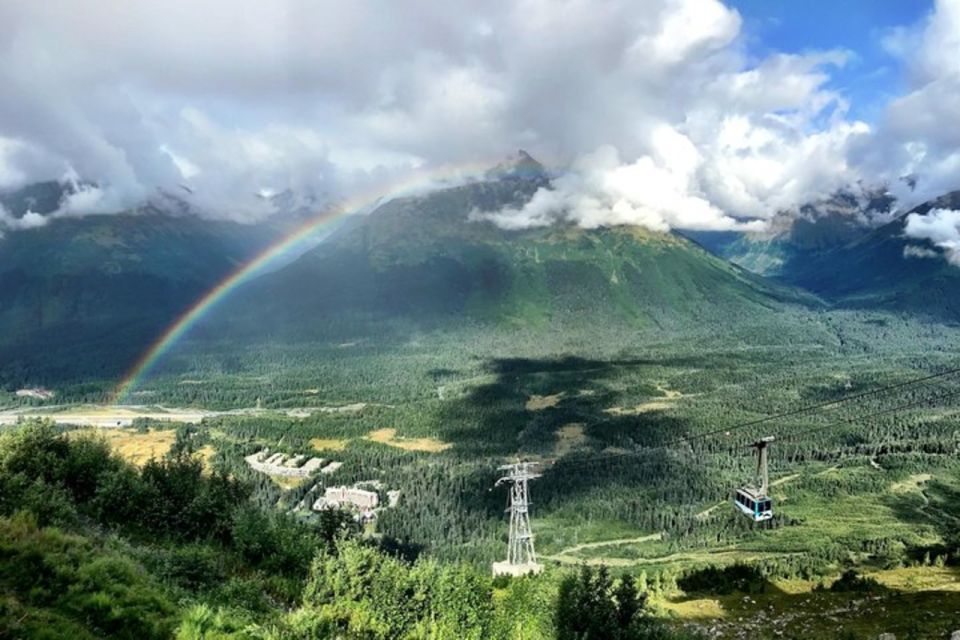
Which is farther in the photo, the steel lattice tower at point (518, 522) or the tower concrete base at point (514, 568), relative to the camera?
the tower concrete base at point (514, 568)

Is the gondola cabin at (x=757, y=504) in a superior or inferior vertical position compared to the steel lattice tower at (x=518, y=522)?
superior

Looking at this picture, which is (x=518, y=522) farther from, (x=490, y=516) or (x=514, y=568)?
(x=490, y=516)

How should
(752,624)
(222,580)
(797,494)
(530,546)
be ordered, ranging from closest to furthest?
(222,580), (752,624), (530,546), (797,494)

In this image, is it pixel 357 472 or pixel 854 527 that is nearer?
pixel 854 527

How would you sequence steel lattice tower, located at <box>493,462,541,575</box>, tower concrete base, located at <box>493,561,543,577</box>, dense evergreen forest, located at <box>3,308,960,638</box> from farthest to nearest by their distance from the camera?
1. tower concrete base, located at <box>493,561,543,577</box>
2. steel lattice tower, located at <box>493,462,541,575</box>
3. dense evergreen forest, located at <box>3,308,960,638</box>

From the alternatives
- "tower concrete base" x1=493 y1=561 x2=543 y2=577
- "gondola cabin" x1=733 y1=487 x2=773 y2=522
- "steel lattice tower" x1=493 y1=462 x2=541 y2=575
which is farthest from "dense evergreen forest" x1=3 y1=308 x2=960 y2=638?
"gondola cabin" x1=733 y1=487 x2=773 y2=522

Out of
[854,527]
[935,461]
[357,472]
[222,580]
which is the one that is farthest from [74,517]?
[935,461]

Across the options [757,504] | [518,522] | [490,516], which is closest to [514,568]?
[518,522]

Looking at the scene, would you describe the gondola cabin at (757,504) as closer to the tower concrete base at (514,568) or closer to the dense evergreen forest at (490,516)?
the dense evergreen forest at (490,516)

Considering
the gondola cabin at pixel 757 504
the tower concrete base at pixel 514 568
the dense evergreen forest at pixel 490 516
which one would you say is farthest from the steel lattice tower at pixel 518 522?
the gondola cabin at pixel 757 504

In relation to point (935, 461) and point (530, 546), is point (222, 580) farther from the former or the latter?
point (935, 461)

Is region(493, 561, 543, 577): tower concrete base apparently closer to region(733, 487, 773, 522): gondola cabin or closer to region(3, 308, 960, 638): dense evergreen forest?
region(3, 308, 960, 638): dense evergreen forest
